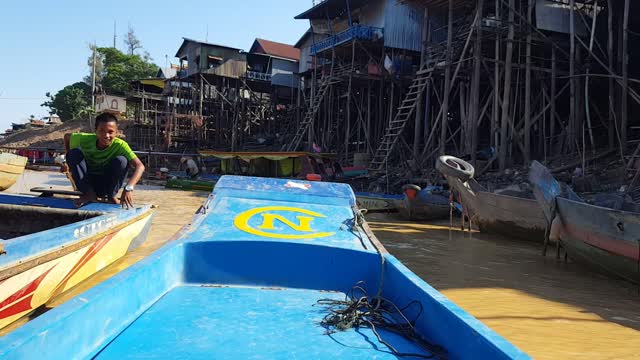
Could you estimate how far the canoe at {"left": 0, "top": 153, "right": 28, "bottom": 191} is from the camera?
8.99 meters

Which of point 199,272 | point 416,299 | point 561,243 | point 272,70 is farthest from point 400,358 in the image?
point 272,70

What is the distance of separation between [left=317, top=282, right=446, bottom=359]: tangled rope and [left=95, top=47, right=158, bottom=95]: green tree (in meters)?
41.5

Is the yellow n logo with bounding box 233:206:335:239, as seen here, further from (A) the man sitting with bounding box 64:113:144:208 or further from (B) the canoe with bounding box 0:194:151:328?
(A) the man sitting with bounding box 64:113:144:208

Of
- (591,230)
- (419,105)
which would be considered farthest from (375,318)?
(419,105)

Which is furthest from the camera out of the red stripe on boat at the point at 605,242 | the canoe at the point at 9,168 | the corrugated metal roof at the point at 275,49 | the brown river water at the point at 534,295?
the corrugated metal roof at the point at 275,49

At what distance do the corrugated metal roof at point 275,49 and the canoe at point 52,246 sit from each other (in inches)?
1004

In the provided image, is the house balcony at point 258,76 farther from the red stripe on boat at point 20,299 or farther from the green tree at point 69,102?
the red stripe on boat at point 20,299

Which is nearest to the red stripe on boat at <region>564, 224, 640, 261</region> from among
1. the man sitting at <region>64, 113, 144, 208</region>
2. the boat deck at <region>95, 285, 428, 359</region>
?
the boat deck at <region>95, 285, 428, 359</region>

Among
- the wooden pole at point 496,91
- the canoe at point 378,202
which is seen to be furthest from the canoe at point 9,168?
the wooden pole at point 496,91

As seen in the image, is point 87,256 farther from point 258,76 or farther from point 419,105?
point 258,76

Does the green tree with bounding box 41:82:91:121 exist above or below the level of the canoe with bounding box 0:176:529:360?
above

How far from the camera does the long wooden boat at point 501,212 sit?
303 inches

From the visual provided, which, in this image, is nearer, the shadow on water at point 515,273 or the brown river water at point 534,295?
the brown river water at point 534,295

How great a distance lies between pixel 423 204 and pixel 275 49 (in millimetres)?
22158
